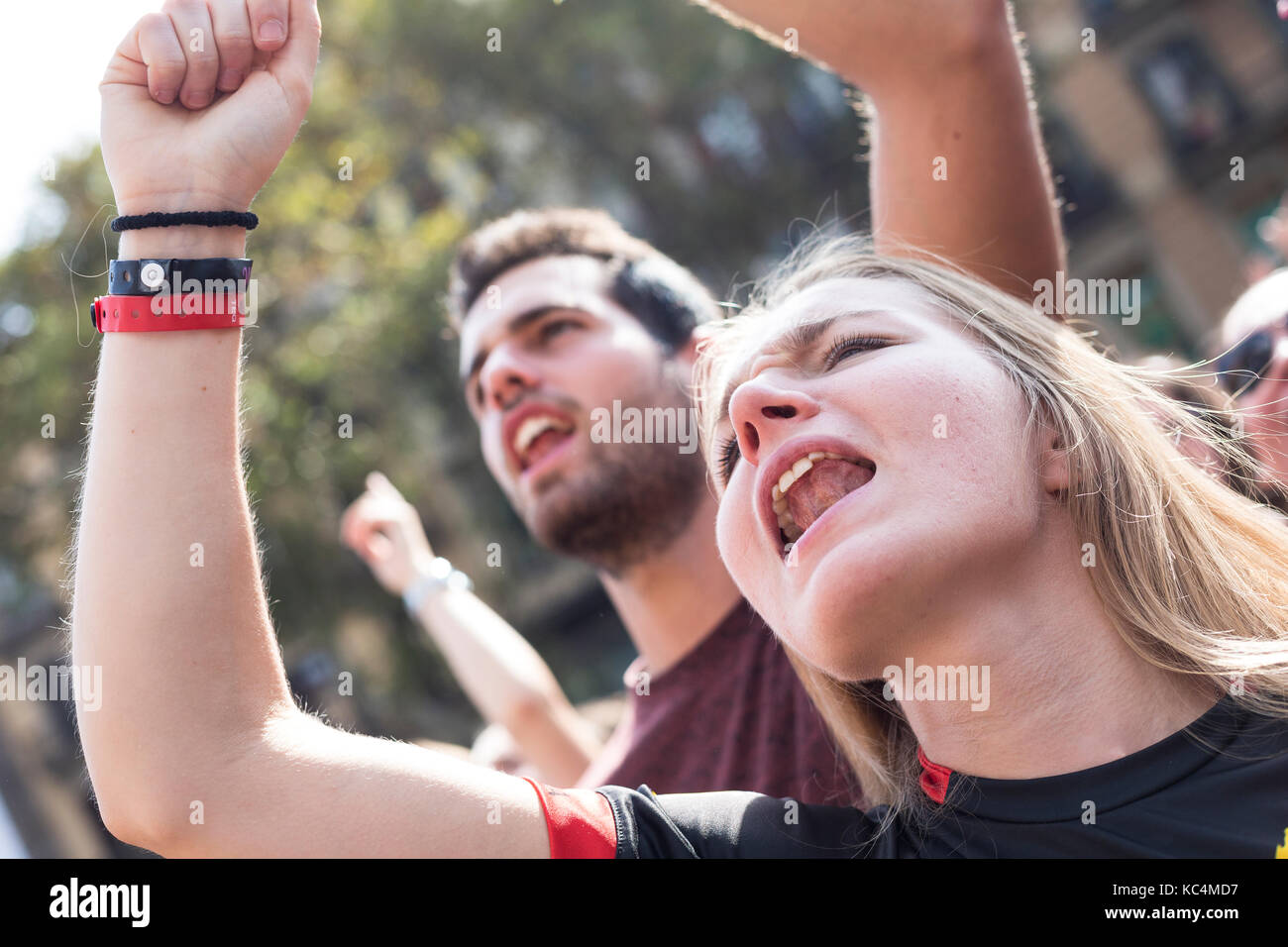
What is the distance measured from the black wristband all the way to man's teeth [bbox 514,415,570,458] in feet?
5.03

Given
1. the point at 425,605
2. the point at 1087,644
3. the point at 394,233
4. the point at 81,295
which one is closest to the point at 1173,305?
the point at 394,233

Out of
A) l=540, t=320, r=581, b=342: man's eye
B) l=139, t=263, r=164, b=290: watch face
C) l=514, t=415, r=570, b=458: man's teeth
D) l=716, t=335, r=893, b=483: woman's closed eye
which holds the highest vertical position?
l=540, t=320, r=581, b=342: man's eye

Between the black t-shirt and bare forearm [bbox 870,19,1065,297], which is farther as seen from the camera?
bare forearm [bbox 870,19,1065,297]

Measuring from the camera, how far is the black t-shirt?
1.51 meters

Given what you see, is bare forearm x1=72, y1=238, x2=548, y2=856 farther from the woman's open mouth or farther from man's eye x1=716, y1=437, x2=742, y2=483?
man's eye x1=716, y1=437, x2=742, y2=483

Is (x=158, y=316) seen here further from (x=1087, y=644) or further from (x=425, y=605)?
(x=425, y=605)

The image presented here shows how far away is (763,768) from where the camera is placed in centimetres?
242

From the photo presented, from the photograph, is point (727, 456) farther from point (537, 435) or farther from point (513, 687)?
point (513, 687)

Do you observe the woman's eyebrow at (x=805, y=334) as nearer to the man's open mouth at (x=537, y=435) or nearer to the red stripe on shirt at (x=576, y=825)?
the red stripe on shirt at (x=576, y=825)

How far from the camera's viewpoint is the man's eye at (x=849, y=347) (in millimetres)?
1848

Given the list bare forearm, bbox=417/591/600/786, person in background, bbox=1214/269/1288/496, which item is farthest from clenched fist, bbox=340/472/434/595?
person in background, bbox=1214/269/1288/496

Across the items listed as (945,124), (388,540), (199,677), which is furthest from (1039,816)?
(388,540)
